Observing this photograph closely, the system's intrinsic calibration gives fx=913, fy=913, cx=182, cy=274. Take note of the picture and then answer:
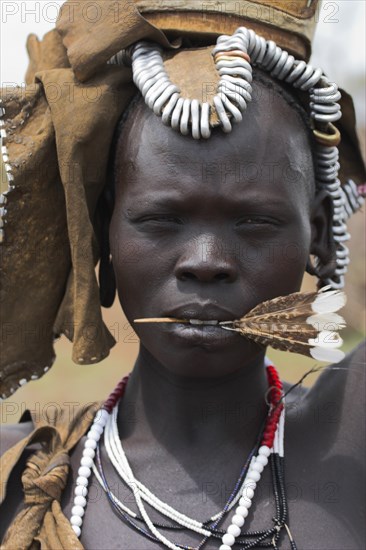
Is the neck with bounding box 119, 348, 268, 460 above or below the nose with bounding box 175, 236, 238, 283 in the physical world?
below

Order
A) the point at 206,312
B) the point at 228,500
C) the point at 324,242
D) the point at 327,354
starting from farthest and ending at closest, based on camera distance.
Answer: the point at 324,242, the point at 228,500, the point at 206,312, the point at 327,354

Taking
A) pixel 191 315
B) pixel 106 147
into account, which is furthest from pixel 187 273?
pixel 106 147

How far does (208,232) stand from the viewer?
2303 millimetres

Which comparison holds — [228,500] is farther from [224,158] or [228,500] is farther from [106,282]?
[224,158]

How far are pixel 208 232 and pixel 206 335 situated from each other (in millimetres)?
260

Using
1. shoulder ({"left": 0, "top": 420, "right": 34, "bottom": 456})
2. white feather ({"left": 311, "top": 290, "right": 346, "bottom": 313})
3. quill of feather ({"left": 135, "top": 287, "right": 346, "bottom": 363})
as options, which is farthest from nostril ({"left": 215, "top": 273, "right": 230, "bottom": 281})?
shoulder ({"left": 0, "top": 420, "right": 34, "bottom": 456})

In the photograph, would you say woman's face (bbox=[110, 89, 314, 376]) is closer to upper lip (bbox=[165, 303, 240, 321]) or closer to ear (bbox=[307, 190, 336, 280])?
upper lip (bbox=[165, 303, 240, 321])

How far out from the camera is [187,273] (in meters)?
2.29

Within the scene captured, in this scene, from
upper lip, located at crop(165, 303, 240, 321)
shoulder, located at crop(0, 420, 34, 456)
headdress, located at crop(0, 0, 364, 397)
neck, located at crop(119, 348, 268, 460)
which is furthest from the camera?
shoulder, located at crop(0, 420, 34, 456)

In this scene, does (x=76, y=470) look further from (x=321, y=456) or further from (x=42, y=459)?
(x=321, y=456)

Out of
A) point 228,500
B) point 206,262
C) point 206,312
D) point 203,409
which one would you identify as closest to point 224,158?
point 206,262

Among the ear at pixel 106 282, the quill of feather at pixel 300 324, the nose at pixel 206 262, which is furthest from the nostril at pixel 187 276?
the ear at pixel 106 282

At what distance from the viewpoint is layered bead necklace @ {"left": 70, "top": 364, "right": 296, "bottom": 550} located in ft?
7.65

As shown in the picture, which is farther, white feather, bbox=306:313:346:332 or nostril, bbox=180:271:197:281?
nostril, bbox=180:271:197:281
